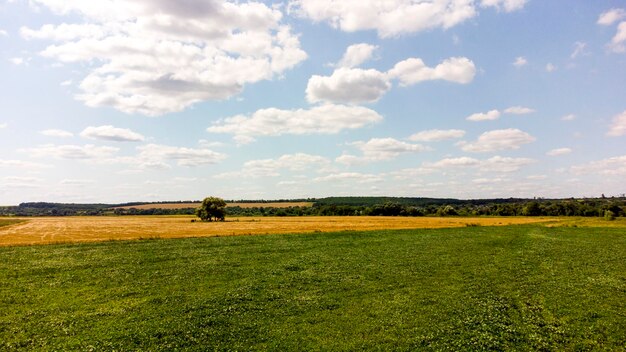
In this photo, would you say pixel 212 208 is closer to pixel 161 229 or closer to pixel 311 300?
pixel 161 229

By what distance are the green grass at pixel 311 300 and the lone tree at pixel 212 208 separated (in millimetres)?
80483

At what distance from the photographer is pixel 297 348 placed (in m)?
19.0

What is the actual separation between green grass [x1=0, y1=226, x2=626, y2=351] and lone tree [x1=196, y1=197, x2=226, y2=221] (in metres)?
80.5

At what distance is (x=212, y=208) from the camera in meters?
131

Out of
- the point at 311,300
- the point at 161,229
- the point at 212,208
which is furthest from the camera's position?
the point at 212,208

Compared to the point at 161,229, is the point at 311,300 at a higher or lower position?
lower

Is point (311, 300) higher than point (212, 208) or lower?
lower

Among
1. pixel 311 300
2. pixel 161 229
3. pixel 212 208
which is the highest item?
pixel 212 208

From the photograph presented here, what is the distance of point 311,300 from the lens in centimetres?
2719

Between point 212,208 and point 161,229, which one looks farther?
point 212,208

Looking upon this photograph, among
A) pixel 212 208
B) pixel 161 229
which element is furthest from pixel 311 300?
pixel 212 208

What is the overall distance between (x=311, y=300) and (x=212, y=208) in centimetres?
10921

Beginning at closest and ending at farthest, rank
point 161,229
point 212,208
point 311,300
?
point 311,300
point 161,229
point 212,208

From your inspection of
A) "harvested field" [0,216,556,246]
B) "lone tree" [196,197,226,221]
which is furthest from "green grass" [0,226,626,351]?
"lone tree" [196,197,226,221]
